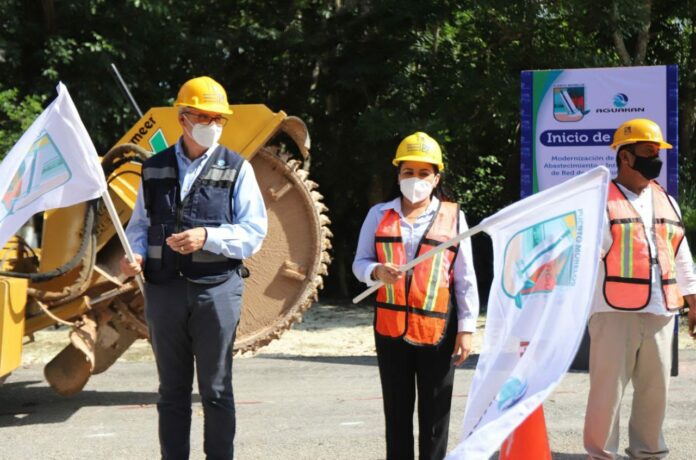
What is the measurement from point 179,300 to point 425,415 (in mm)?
1250

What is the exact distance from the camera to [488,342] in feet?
13.9

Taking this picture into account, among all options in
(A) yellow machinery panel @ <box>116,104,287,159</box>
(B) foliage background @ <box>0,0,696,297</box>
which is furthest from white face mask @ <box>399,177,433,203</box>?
(B) foliage background @ <box>0,0,696,297</box>

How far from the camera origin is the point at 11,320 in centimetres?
643

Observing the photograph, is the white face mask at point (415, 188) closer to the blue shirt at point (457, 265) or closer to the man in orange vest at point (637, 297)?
the blue shirt at point (457, 265)

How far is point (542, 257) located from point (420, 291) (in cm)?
65

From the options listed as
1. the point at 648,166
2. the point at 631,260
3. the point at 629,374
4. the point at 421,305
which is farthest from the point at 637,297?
the point at 421,305

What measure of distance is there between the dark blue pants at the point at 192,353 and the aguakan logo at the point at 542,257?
1.33 m

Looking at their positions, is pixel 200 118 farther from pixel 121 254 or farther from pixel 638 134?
pixel 121 254

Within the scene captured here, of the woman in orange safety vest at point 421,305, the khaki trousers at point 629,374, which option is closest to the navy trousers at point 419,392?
the woman in orange safety vest at point 421,305

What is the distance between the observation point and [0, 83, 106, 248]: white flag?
4.80 metres

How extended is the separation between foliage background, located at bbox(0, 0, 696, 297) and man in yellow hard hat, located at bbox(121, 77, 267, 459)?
7.71 m

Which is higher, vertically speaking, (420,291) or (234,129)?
(234,129)

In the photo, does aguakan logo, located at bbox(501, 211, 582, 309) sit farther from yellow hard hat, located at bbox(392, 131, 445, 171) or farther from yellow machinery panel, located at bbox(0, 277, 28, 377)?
yellow machinery panel, located at bbox(0, 277, 28, 377)

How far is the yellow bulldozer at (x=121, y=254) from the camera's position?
700cm
